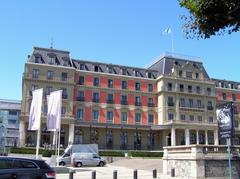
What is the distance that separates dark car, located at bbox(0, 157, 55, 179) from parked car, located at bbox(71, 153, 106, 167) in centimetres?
2524

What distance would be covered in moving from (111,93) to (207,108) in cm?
1948

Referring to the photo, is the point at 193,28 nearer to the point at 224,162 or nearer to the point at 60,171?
the point at 224,162

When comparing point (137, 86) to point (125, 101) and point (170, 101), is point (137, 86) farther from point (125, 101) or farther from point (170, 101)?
point (170, 101)

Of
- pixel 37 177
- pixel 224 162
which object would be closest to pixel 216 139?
pixel 224 162

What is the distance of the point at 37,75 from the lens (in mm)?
57281

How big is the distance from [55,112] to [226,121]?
1677 centimetres

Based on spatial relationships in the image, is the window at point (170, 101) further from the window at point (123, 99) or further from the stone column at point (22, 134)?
the stone column at point (22, 134)

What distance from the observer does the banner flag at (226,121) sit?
19.6 meters

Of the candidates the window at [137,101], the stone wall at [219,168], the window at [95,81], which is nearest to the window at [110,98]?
the window at [95,81]

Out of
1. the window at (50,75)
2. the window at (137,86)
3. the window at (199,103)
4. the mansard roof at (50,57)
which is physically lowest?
the window at (199,103)

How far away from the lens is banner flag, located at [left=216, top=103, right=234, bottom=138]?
772 inches

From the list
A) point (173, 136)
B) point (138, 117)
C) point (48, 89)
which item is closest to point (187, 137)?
point (173, 136)

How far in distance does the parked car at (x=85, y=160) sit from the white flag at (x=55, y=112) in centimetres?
825

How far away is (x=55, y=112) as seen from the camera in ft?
104
